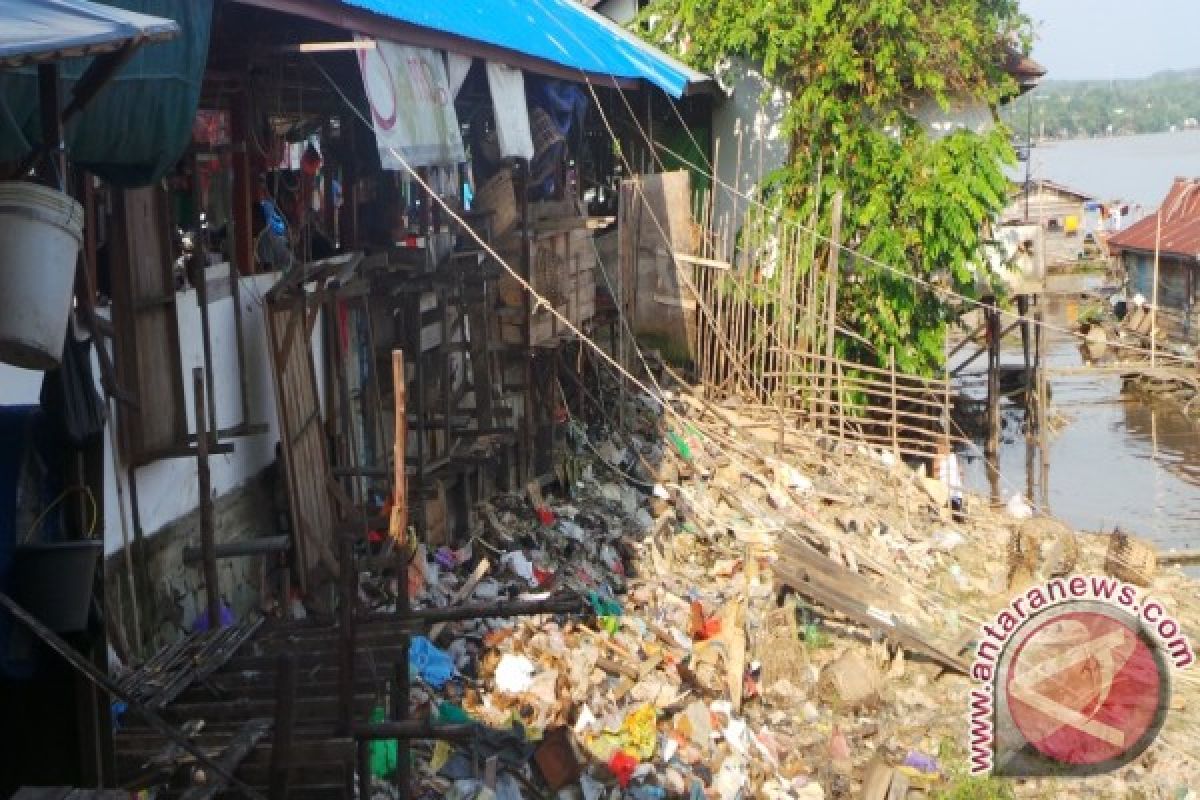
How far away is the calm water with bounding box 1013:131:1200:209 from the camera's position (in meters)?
93.6

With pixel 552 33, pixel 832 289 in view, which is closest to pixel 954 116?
pixel 832 289

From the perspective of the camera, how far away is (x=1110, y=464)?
78.9 feet

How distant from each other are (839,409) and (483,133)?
18.6 feet

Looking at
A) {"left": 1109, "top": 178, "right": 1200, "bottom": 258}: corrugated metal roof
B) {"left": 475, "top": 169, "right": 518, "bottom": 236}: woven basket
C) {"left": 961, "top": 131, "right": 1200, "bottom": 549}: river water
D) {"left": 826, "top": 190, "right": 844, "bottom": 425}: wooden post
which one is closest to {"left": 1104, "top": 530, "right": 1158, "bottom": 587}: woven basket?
{"left": 826, "top": 190, "right": 844, "bottom": 425}: wooden post

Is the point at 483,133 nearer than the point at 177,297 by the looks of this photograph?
No

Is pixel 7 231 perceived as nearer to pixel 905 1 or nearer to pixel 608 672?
pixel 608 672

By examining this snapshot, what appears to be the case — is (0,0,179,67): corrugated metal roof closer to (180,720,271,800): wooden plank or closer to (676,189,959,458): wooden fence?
(180,720,271,800): wooden plank

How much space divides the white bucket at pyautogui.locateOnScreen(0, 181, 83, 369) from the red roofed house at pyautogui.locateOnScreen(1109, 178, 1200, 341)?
29393 millimetres

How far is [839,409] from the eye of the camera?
54.5 ft

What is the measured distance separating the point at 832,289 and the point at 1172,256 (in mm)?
20261

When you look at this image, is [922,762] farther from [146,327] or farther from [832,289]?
[832,289]

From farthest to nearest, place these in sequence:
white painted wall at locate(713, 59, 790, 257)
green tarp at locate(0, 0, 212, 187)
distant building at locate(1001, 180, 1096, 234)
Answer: distant building at locate(1001, 180, 1096, 234)
white painted wall at locate(713, 59, 790, 257)
green tarp at locate(0, 0, 212, 187)

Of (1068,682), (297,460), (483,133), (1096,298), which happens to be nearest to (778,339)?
(483,133)

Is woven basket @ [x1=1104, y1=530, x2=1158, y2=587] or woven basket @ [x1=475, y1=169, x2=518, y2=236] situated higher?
woven basket @ [x1=475, y1=169, x2=518, y2=236]
